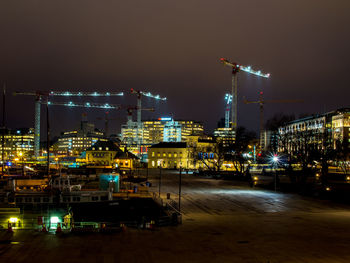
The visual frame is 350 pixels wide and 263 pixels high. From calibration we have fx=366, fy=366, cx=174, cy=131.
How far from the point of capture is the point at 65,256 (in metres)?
18.2

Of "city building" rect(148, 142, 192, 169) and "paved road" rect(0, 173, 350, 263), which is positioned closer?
"paved road" rect(0, 173, 350, 263)

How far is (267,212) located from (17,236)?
21.2 metres

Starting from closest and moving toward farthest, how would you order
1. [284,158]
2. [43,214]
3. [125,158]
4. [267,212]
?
1. [267,212]
2. [43,214]
3. [284,158]
4. [125,158]

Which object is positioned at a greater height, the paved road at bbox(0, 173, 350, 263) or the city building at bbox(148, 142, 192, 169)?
the city building at bbox(148, 142, 192, 169)

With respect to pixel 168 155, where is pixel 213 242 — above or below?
below

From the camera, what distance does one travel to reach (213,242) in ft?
70.1

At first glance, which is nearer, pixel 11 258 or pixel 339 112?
pixel 11 258

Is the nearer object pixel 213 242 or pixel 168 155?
pixel 213 242

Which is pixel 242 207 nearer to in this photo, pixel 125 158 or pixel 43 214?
pixel 43 214

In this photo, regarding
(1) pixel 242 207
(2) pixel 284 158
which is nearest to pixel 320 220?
(1) pixel 242 207

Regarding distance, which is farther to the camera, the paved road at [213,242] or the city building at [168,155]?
the city building at [168,155]

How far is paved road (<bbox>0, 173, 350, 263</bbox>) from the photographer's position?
18141 millimetres

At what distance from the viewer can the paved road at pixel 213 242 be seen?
714 inches

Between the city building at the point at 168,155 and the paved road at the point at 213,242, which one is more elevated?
the city building at the point at 168,155
